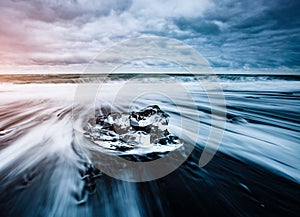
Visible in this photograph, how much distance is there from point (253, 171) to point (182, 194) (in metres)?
0.94

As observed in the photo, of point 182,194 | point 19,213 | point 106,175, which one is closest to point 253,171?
point 182,194

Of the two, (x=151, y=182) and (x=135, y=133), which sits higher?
(x=135, y=133)

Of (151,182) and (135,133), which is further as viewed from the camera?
(135,133)

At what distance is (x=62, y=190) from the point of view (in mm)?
1590

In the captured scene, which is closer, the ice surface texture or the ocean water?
the ocean water

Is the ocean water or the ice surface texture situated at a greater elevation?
the ice surface texture

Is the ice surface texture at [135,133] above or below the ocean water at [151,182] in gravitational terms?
above

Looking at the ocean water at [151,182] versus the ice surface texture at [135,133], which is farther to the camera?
the ice surface texture at [135,133]

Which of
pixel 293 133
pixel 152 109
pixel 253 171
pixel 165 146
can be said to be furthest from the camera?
pixel 293 133

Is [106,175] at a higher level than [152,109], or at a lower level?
lower

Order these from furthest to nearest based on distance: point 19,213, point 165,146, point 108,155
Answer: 1. point 165,146
2. point 108,155
3. point 19,213

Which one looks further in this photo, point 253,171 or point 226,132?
point 226,132

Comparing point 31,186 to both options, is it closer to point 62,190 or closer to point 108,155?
point 62,190

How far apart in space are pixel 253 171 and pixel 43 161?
7.76 ft
